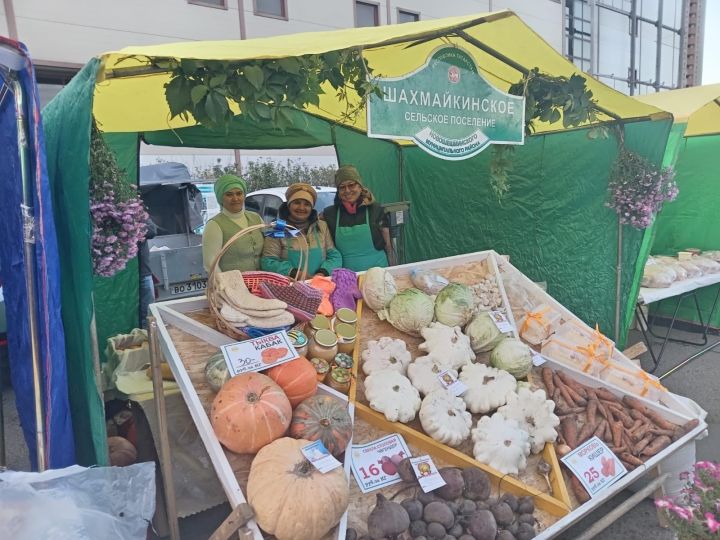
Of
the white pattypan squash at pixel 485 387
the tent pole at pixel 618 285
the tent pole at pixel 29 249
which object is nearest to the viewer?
the tent pole at pixel 29 249

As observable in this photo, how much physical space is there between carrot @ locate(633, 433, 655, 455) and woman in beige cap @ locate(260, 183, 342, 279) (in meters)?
2.41

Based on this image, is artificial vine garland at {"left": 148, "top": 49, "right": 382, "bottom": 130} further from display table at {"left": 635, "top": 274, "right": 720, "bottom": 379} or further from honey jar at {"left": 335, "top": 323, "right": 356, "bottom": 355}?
display table at {"left": 635, "top": 274, "right": 720, "bottom": 379}

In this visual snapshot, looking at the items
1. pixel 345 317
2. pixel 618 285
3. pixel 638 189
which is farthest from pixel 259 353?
pixel 618 285

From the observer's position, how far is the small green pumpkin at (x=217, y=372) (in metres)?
2.31

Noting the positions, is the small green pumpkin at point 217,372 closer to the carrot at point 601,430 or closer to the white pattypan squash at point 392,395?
the white pattypan squash at point 392,395

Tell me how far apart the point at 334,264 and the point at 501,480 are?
229 cm

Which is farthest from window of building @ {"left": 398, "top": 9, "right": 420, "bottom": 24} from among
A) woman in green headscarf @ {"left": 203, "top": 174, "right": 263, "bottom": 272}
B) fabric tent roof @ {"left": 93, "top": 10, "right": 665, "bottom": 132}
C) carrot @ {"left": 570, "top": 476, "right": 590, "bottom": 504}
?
carrot @ {"left": 570, "top": 476, "right": 590, "bottom": 504}

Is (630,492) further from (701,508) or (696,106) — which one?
(696,106)

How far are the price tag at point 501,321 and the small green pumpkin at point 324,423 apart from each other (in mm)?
1411

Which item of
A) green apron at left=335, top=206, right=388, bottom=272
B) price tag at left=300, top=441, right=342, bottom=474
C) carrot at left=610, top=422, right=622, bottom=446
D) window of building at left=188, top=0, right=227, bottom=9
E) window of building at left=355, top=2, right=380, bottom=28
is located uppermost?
window of building at left=355, top=2, right=380, bottom=28

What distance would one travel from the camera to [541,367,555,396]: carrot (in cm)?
314

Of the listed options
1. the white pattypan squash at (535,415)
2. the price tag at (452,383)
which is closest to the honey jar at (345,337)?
the price tag at (452,383)

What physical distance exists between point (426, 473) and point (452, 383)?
2.02 ft

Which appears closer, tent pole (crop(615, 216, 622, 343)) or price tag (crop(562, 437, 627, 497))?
price tag (crop(562, 437, 627, 497))
